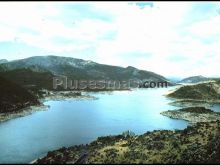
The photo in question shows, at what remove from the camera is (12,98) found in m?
151

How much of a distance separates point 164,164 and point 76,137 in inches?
1567

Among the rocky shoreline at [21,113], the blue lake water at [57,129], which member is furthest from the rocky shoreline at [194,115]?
the rocky shoreline at [21,113]

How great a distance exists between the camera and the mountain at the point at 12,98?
13888 cm

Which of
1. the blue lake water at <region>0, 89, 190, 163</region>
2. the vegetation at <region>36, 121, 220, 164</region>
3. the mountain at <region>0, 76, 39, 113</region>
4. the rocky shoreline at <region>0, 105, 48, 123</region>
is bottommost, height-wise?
the blue lake water at <region>0, 89, 190, 163</region>

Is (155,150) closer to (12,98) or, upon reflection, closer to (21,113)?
(21,113)

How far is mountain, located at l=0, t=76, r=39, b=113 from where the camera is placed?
456 feet

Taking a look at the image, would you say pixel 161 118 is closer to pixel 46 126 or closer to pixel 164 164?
pixel 46 126

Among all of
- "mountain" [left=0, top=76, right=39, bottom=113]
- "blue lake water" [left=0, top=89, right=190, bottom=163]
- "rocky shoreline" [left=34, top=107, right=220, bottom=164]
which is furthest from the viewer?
"mountain" [left=0, top=76, right=39, bottom=113]

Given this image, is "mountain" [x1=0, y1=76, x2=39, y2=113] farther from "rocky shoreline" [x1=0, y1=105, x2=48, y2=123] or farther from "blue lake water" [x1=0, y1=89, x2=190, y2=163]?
"blue lake water" [x1=0, y1=89, x2=190, y2=163]

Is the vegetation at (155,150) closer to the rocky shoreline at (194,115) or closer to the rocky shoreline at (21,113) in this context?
the rocky shoreline at (194,115)

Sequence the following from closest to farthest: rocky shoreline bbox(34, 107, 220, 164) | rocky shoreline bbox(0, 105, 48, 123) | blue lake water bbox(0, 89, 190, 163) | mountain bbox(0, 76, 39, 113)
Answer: rocky shoreline bbox(34, 107, 220, 164) → blue lake water bbox(0, 89, 190, 163) → rocky shoreline bbox(0, 105, 48, 123) → mountain bbox(0, 76, 39, 113)

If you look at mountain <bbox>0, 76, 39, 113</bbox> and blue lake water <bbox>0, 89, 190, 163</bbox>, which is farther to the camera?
mountain <bbox>0, 76, 39, 113</bbox>

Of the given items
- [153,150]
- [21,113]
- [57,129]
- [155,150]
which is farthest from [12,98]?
[155,150]

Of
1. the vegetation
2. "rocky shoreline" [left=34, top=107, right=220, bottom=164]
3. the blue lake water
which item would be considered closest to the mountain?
the blue lake water
